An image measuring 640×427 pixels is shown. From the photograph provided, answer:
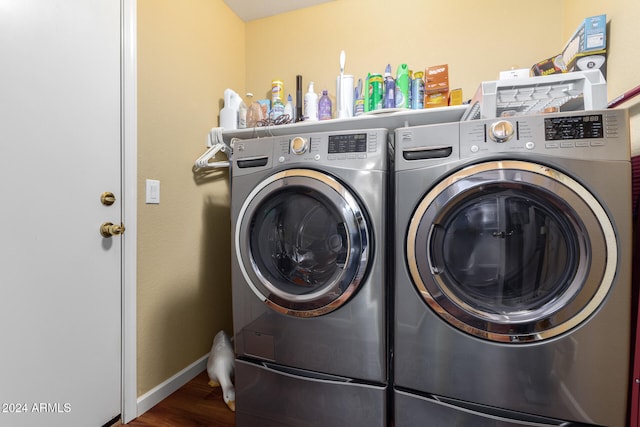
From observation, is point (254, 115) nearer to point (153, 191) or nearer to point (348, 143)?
point (153, 191)

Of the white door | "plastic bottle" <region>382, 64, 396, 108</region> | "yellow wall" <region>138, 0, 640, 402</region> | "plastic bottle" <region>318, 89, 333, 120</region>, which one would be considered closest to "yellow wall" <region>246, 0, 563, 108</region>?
"yellow wall" <region>138, 0, 640, 402</region>

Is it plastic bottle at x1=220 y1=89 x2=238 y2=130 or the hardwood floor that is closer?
the hardwood floor

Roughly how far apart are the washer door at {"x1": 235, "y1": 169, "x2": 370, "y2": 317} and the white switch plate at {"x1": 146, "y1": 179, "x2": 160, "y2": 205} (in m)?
0.53

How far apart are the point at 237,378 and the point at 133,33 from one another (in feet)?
5.16

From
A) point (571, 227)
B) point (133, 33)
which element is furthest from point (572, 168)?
point (133, 33)

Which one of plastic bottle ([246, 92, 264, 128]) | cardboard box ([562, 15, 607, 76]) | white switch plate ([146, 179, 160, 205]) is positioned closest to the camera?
cardboard box ([562, 15, 607, 76])

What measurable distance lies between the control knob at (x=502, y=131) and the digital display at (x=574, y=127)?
0.31 feet

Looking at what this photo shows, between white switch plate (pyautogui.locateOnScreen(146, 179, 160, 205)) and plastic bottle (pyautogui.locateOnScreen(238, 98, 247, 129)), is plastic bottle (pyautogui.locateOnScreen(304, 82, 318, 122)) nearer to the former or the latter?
plastic bottle (pyautogui.locateOnScreen(238, 98, 247, 129))

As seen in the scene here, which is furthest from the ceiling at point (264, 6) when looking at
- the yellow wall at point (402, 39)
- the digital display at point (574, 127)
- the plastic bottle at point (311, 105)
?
the digital display at point (574, 127)

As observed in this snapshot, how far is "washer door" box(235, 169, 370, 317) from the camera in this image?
3.19ft

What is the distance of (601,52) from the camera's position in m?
1.13

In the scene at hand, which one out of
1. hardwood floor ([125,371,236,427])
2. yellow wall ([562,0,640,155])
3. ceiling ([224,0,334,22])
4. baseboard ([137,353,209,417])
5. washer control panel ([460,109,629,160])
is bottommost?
hardwood floor ([125,371,236,427])

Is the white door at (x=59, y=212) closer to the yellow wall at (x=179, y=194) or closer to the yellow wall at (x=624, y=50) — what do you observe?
the yellow wall at (x=179, y=194)

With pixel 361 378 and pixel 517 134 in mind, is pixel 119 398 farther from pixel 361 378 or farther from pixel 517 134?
pixel 517 134
